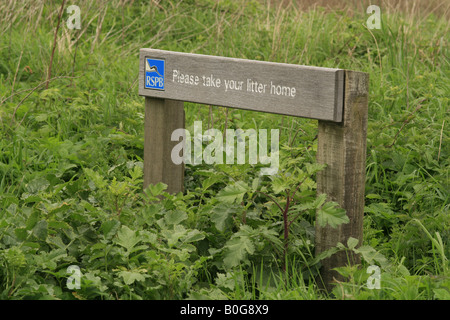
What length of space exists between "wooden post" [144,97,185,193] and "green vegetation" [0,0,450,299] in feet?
0.43

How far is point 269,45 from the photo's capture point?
234 inches

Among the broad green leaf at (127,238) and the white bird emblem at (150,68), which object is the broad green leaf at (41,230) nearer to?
the broad green leaf at (127,238)

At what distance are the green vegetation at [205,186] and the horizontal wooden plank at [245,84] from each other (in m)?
0.30

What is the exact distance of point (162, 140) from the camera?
143 inches

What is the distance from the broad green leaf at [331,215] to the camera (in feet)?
9.20

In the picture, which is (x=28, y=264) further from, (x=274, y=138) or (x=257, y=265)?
(x=274, y=138)

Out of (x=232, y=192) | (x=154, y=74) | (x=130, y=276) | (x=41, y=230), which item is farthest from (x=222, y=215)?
(x=154, y=74)

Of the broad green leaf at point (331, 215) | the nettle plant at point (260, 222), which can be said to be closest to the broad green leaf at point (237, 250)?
the nettle plant at point (260, 222)

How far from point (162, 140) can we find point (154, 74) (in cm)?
37

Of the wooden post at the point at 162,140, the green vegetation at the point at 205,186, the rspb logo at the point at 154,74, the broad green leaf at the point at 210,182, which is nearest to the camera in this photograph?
the green vegetation at the point at 205,186

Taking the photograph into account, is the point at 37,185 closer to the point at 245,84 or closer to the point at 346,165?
the point at 245,84

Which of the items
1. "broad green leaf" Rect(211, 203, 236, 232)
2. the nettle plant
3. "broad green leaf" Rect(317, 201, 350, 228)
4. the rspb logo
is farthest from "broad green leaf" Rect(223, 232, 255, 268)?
the rspb logo

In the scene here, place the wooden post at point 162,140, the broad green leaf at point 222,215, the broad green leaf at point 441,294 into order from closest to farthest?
1. the broad green leaf at point 441,294
2. the broad green leaf at point 222,215
3. the wooden post at point 162,140

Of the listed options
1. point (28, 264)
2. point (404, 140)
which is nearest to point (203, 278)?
point (28, 264)
